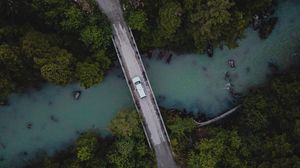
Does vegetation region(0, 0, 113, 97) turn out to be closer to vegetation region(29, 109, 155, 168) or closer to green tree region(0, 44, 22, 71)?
green tree region(0, 44, 22, 71)

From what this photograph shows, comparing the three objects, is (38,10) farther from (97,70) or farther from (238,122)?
(238,122)

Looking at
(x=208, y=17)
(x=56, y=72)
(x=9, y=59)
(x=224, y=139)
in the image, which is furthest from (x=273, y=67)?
(x=9, y=59)

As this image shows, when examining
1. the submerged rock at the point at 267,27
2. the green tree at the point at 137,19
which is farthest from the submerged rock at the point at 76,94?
the submerged rock at the point at 267,27

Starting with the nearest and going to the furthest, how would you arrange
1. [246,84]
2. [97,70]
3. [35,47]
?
[35,47], [97,70], [246,84]

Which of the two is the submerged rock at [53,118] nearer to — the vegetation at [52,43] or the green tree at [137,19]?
the vegetation at [52,43]

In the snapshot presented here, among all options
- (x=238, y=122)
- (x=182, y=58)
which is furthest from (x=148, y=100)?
(x=238, y=122)

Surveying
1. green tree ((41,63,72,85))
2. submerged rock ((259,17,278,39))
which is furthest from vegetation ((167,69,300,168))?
green tree ((41,63,72,85))
